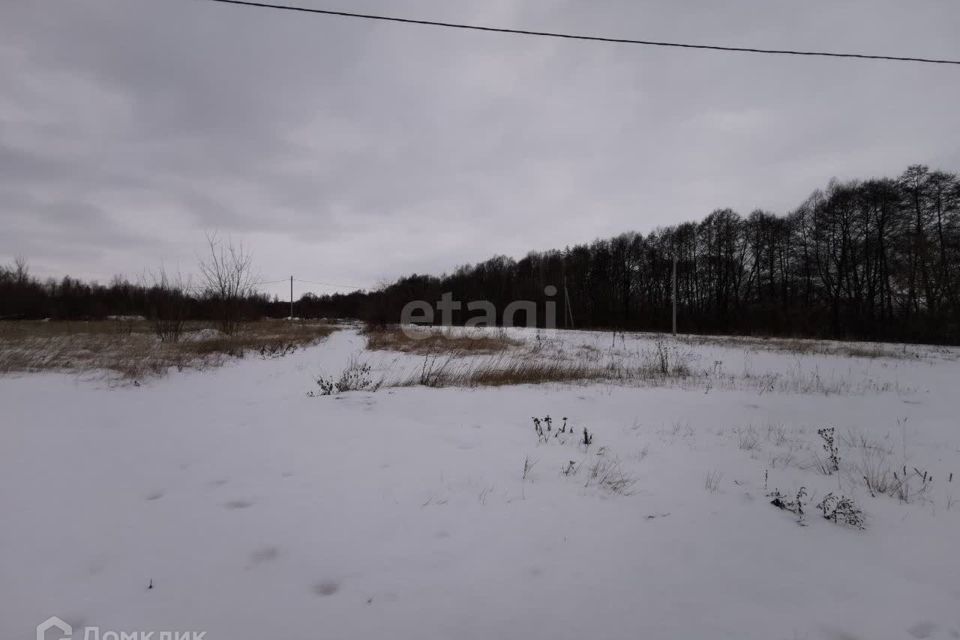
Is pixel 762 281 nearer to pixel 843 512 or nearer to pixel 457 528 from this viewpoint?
pixel 843 512

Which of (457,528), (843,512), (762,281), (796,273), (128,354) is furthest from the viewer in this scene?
(762,281)

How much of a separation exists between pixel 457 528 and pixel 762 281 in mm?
43688

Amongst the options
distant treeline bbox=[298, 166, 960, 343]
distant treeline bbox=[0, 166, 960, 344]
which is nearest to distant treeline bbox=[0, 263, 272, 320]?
distant treeline bbox=[0, 166, 960, 344]

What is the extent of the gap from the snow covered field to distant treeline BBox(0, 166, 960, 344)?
14230 mm

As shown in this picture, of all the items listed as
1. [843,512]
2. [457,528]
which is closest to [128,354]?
[457,528]

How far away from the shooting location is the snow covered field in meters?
1.59

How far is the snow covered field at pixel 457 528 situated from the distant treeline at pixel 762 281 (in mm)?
14230

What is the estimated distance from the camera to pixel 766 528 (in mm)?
2336

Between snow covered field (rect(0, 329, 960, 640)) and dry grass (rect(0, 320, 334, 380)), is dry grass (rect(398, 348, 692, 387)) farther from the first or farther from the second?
dry grass (rect(0, 320, 334, 380))

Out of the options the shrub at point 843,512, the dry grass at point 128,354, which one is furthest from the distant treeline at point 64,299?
the shrub at point 843,512

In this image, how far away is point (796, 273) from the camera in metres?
32.8

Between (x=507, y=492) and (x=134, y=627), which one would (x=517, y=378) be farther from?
(x=134, y=627)

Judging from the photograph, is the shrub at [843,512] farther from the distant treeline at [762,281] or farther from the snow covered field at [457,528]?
the distant treeline at [762,281]

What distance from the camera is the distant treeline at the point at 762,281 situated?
21969 millimetres
